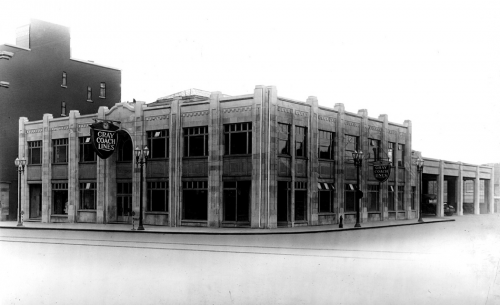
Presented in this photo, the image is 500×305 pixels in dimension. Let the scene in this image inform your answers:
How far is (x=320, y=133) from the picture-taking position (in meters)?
41.4

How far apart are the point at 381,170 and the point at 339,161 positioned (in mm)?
4861

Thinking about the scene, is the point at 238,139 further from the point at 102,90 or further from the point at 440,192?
the point at 102,90

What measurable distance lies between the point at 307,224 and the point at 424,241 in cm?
1357

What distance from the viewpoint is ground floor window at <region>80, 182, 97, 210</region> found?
45.3 meters

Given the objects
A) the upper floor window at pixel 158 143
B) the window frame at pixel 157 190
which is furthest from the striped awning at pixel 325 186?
the upper floor window at pixel 158 143

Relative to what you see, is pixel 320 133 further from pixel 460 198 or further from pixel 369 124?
pixel 460 198

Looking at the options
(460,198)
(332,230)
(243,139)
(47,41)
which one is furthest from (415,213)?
(47,41)

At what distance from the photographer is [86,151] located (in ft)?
151

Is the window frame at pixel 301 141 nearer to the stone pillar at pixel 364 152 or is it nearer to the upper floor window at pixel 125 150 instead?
the stone pillar at pixel 364 152

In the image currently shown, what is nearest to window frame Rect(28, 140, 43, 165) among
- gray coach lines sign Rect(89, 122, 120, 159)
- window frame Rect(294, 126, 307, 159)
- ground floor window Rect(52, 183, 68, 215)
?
ground floor window Rect(52, 183, 68, 215)

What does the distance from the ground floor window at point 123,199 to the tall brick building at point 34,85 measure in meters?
12.5

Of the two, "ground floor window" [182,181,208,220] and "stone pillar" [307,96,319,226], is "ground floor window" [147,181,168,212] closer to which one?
"ground floor window" [182,181,208,220]

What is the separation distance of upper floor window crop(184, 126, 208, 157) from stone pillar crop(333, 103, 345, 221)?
11.1m

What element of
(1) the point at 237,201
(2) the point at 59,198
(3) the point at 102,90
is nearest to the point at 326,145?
(1) the point at 237,201
